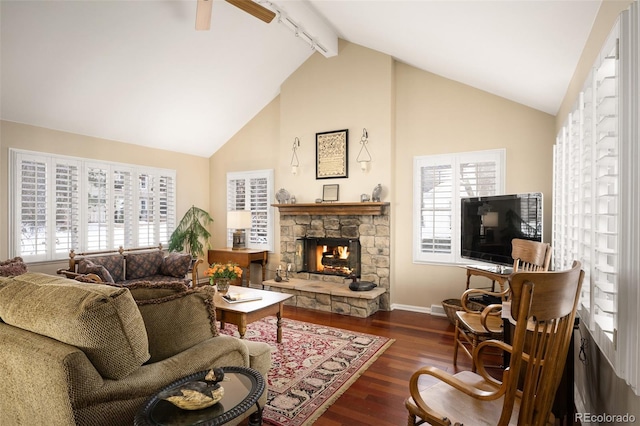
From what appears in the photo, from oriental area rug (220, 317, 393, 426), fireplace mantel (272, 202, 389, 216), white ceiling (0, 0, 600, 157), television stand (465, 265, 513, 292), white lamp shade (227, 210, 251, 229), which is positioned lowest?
oriental area rug (220, 317, 393, 426)

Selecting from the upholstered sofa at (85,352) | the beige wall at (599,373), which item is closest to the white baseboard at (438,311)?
the beige wall at (599,373)

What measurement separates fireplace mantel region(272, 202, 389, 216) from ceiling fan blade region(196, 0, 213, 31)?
289 cm

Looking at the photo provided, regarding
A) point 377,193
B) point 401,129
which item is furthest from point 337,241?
point 401,129

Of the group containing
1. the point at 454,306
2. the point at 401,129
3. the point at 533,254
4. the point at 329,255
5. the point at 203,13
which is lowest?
the point at 454,306

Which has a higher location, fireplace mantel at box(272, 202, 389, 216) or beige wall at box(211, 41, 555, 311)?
beige wall at box(211, 41, 555, 311)

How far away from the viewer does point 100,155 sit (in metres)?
5.61

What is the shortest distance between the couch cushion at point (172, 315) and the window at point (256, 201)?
444 centimetres

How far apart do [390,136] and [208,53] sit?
9.51ft

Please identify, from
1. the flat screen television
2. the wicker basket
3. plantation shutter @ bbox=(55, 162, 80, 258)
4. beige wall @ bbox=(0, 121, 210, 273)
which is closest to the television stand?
the flat screen television

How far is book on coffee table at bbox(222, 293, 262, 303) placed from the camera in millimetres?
3572

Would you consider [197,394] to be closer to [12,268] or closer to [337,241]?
[12,268]

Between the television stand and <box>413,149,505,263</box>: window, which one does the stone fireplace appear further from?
the television stand

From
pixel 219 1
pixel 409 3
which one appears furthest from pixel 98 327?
pixel 219 1

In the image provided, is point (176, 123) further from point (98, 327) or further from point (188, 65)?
point (98, 327)
